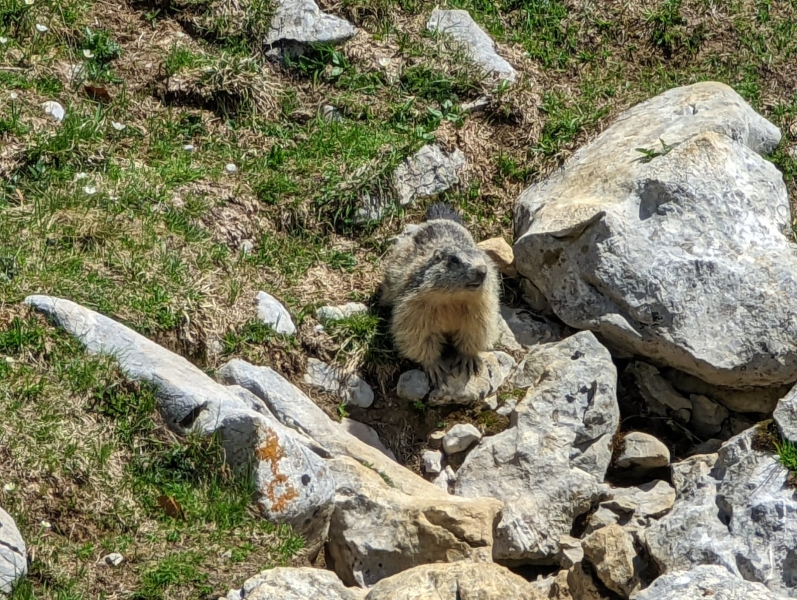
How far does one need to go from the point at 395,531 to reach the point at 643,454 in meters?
2.10

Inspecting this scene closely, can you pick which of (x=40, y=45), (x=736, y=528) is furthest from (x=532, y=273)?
(x=40, y=45)

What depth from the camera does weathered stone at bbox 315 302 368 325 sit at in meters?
8.61

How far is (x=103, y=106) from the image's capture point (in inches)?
366

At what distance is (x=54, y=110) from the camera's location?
29.5 feet

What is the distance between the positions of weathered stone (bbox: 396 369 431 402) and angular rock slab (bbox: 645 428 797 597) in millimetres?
2346

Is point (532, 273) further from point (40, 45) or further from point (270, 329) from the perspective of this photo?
point (40, 45)

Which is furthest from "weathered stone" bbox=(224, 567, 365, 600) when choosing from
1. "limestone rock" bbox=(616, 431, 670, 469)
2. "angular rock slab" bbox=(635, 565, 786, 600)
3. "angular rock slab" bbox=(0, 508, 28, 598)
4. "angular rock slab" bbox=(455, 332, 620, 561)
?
"limestone rock" bbox=(616, 431, 670, 469)

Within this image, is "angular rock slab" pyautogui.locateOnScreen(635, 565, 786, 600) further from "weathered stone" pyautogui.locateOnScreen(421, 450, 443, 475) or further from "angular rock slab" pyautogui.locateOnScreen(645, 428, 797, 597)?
"weathered stone" pyautogui.locateOnScreen(421, 450, 443, 475)

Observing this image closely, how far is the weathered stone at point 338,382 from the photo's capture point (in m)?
8.33

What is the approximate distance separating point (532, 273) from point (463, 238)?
0.64 meters

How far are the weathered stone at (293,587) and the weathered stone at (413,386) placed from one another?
287 centimetres

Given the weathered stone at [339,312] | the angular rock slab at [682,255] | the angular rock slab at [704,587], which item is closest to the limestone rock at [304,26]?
the angular rock slab at [682,255]

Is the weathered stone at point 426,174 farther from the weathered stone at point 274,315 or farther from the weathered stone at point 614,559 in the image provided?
the weathered stone at point 614,559

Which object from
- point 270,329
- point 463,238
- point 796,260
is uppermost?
point 796,260
